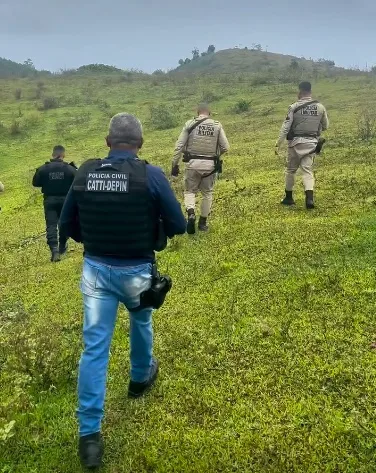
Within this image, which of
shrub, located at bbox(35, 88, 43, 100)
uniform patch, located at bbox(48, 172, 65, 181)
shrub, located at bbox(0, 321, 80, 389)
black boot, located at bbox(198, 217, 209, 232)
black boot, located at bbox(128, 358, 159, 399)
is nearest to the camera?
black boot, located at bbox(128, 358, 159, 399)

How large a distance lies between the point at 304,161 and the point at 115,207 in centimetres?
642

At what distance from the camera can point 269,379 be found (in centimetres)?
451

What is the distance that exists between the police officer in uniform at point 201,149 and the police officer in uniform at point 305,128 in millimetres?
1454

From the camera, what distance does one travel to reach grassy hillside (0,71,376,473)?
3779mm

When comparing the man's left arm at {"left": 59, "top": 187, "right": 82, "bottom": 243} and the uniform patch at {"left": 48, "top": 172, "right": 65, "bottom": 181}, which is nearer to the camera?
the man's left arm at {"left": 59, "top": 187, "right": 82, "bottom": 243}

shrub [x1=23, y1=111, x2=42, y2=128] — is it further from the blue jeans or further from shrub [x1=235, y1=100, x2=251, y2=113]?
the blue jeans

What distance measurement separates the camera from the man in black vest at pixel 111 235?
3.56 metres

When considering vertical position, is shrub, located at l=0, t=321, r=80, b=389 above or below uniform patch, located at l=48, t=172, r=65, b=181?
below

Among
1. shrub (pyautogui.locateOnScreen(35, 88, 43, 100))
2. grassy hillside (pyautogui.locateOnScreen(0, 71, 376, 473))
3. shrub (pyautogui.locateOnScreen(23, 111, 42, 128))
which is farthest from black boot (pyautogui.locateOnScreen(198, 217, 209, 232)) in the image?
shrub (pyautogui.locateOnScreen(35, 88, 43, 100))

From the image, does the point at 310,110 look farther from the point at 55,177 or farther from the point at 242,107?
the point at 242,107

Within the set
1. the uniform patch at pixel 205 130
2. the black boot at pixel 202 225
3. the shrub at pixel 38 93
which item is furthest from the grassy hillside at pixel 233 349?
the shrub at pixel 38 93

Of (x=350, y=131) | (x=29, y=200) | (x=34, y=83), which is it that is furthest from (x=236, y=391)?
(x=34, y=83)

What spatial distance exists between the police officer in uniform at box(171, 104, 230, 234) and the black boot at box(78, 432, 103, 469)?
536cm

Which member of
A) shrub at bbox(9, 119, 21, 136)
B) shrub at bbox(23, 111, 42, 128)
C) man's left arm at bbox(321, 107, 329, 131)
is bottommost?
shrub at bbox(9, 119, 21, 136)
